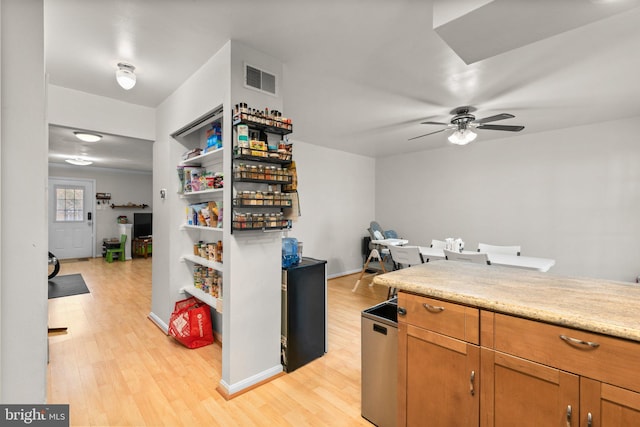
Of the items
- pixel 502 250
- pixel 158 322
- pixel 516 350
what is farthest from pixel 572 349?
pixel 158 322

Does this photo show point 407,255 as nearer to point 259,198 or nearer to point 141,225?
point 259,198

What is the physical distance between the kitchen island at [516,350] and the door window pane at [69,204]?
8.47 m

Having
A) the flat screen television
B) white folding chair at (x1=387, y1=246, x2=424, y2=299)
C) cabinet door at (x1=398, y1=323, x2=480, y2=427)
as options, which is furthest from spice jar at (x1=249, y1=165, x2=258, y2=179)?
the flat screen television

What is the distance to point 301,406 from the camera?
1.87m

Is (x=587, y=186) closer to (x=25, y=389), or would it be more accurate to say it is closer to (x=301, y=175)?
(x=301, y=175)

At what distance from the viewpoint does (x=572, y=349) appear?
994 millimetres

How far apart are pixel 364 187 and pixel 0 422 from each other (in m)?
5.90

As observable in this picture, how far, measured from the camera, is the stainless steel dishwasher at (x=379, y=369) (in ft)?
5.24

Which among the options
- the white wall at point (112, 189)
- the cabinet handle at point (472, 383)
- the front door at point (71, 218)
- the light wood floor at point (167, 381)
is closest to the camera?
the cabinet handle at point (472, 383)

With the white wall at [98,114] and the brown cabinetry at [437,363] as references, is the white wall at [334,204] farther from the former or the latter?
the brown cabinetry at [437,363]

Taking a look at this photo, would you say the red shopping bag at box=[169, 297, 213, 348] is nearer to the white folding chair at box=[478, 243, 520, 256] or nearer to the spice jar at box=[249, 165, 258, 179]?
the spice jar at box=[249, 165, 258, 179]

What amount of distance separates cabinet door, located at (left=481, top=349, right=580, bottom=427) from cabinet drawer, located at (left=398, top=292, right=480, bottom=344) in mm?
104

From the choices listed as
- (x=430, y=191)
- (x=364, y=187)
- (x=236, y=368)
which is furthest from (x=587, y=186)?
(x=236, y=368)

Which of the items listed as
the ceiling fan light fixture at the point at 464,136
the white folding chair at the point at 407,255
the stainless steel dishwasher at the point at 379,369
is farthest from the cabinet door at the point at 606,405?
the ceiling fan light fixture at the point at 464,136
